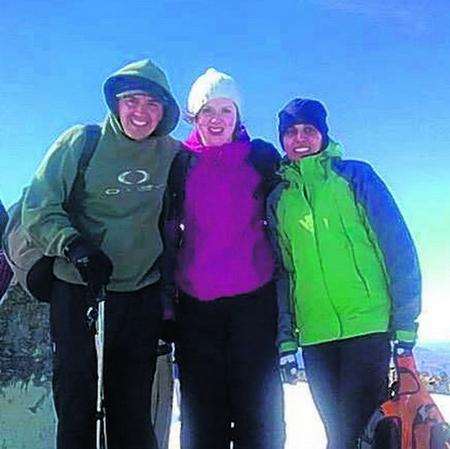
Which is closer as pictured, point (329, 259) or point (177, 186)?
point (329, 259)

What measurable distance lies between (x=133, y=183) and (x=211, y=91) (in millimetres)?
658

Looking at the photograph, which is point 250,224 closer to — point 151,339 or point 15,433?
point 151,339

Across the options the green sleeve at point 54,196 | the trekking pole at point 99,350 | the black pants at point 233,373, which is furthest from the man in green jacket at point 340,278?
the green sleeve at point 54,196

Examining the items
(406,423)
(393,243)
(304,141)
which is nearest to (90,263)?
(304,141)

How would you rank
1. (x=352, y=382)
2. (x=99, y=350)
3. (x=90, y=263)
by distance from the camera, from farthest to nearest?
(x=352, y=382), (x=99, y=350), (x=90, y=263)

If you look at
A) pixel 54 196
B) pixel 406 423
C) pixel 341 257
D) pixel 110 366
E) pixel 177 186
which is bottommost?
pixel 406 423

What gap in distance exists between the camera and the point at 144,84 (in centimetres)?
368

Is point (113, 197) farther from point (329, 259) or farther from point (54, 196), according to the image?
point (329, 259)

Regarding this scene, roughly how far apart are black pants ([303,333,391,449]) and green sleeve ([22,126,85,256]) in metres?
1.36

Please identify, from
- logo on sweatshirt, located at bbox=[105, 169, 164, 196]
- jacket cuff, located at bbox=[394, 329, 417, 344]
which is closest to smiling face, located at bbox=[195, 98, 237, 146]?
logo on sweatshirt, located at bbox=[105, 169, 164, 196]

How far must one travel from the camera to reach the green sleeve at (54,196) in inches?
132

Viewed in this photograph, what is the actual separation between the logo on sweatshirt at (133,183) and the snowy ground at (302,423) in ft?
7.40

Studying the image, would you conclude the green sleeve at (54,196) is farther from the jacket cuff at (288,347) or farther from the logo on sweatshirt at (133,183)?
the jacket cuff at (288,347)

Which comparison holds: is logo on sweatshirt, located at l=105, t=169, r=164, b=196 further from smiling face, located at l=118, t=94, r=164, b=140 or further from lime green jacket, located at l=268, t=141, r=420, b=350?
lime green jacket, located at l=268, t=141, r=420, b=350
